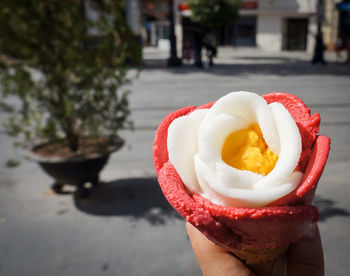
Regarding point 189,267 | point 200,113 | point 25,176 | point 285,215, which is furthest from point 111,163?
point 285,215

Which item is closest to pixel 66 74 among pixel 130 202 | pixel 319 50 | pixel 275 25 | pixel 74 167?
pixel 74 167

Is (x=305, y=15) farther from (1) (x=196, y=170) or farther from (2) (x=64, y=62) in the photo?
(1) (x=196, y=170)

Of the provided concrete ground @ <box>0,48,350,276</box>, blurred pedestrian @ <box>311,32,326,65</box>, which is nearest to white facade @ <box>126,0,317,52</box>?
blurred pedestrian @ <box>311,32,326,65</box>

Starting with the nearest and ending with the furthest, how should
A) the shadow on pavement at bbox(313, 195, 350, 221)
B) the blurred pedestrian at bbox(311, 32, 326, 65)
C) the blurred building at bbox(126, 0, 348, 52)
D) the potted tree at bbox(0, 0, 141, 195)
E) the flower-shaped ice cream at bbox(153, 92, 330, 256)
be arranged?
1. the flower-shaped ice cream at bbox(153, 92, 330, 256)
2. the potted tree at bbox(0, 0, 141, 195)
3. the shadow on pavement at bbox(313, 195, 350, 221)
4. the blurred pedestrian at bbox(311, 32, 326, 65)
5. the blurred building at bbox(126, 0, 348, 52)

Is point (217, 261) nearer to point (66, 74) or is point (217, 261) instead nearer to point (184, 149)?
point (184, 149)

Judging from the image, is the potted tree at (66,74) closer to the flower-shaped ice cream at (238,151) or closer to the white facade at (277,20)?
the flower-shaped ice cream at (238,151)

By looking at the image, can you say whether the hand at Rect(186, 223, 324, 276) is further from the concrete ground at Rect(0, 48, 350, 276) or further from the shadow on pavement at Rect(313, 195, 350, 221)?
the shadow on pavement at Rect(313, 195, 350, 221)
